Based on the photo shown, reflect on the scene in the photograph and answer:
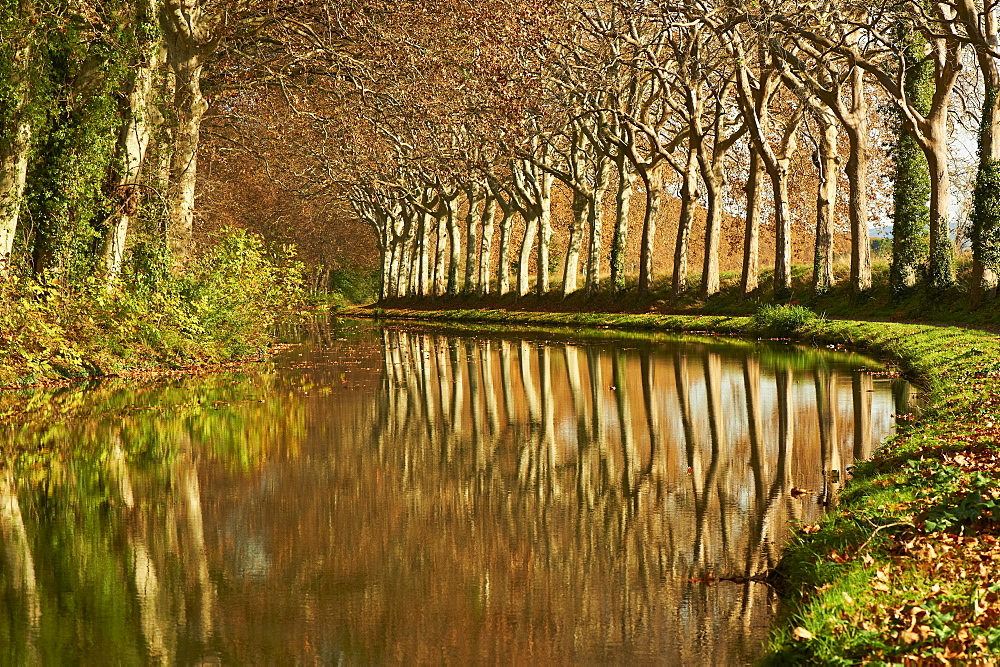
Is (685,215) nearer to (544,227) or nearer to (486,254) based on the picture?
(544,227)

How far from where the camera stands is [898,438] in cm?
973

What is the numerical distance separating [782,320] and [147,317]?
659 inches

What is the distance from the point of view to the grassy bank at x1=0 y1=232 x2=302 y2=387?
17.4 metres

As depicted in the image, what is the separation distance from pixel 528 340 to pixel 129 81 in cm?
1417

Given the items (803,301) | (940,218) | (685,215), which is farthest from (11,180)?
(685,215)

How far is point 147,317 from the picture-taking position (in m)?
20.4

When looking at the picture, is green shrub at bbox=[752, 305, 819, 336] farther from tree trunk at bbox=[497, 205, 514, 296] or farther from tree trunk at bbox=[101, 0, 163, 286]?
tree trunk at bbox=[497, 205, 514, 296]

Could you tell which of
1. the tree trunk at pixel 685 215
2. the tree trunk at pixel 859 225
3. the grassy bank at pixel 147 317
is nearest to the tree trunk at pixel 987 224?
the tree trunk at pixel 859 225

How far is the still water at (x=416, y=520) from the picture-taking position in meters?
5.30

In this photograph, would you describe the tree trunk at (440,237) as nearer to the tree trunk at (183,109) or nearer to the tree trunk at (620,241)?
the tree trunk at (620,241)

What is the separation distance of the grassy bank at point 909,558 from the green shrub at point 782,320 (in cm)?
1785

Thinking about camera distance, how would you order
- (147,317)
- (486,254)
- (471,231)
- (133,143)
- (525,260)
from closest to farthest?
(147,317) < (133,143) < (525,260) < (486,254) < (471,231)

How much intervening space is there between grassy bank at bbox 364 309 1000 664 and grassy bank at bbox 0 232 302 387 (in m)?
13.5

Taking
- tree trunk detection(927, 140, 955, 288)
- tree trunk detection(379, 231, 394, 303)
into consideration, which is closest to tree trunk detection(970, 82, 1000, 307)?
tree trunk detection(927, 140, 955, 288)
